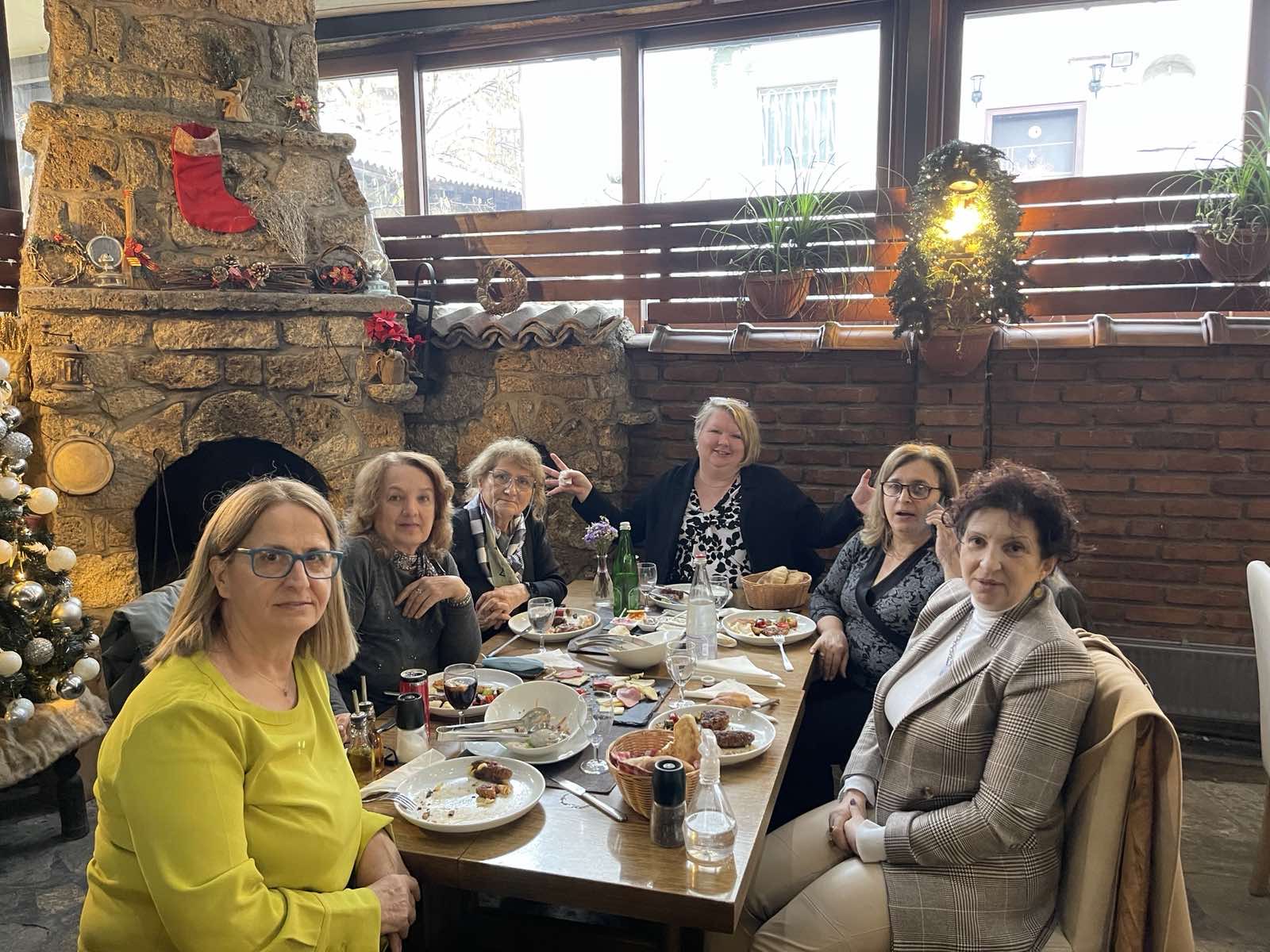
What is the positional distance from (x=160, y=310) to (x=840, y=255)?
9.01ft

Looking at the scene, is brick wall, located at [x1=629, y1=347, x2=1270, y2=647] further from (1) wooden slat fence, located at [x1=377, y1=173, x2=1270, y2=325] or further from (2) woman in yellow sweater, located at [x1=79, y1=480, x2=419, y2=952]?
(2) woman in yellow sweater, located at [x1=79, y1=480, x2=419, y2=952]

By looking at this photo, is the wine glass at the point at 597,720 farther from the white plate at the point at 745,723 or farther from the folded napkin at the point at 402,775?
the folded napkin at the point at 402,775

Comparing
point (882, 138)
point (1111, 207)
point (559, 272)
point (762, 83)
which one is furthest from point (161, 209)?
point (1111, 207)

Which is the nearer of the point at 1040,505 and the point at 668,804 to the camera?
the point at 668,804

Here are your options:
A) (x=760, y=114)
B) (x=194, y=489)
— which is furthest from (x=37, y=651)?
(x=760, y=114)

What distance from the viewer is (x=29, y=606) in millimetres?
2740

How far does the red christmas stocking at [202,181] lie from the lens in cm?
354

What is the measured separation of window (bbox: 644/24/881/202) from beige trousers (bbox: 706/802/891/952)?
3048 mm

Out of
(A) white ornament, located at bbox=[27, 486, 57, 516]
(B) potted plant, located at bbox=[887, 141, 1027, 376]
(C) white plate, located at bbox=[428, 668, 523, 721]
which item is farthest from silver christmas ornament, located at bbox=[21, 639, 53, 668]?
(B) potted plant, located at bbox=[887, 141, 1027, 376]

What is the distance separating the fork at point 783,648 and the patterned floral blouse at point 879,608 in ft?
0.79

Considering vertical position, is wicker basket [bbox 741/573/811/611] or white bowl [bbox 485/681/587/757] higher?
white bowl [bbox 485/681/587/757]

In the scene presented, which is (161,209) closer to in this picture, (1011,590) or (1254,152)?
(1011,590)

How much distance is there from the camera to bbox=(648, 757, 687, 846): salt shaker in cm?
142

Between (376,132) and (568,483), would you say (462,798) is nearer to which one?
(568,483)
